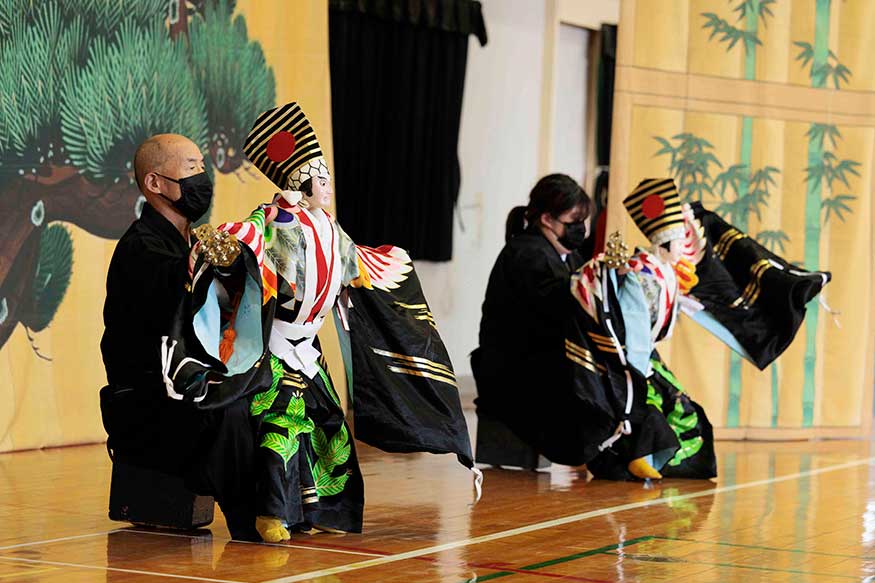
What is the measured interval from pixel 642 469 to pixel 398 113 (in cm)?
431

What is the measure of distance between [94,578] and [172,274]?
0.87 m

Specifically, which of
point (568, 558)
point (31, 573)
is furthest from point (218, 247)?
point (568, 558)

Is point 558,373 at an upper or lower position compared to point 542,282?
lower

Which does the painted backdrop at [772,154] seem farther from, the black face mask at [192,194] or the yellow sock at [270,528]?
the yellow sock at [270,528]

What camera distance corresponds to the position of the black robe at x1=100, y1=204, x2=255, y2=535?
12.9 ft

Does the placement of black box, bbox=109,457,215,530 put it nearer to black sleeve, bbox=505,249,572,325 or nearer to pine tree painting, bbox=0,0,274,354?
black sleeve, bbox=505,249,572,325

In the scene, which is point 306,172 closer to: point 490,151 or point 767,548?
point 767,548

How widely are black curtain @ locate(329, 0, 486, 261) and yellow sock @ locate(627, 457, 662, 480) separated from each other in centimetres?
383

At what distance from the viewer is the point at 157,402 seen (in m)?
4.07

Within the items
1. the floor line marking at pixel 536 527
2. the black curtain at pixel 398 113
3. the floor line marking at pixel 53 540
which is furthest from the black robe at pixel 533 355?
the black curtain at pixel 398 113

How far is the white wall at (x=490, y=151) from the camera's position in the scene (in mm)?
10539

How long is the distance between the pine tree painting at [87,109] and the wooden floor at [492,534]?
868 mm

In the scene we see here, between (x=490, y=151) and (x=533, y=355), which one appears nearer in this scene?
(x=533, y=355)

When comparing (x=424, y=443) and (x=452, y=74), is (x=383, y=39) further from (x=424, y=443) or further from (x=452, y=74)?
(x=424, y=443)
